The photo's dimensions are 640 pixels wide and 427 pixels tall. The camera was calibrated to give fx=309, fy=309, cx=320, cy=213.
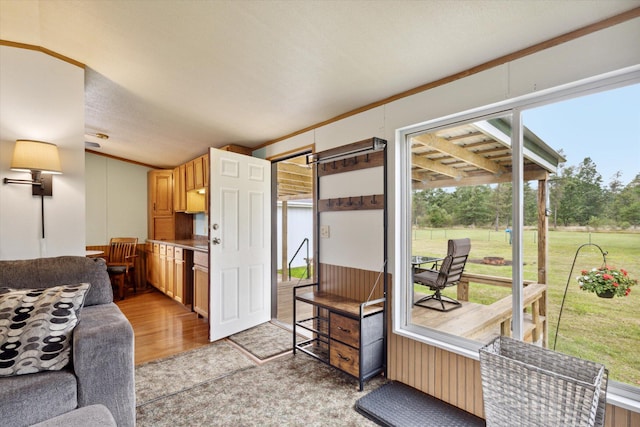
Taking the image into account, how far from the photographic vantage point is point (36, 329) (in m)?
1.59

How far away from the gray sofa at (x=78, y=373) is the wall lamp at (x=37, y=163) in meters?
0.70

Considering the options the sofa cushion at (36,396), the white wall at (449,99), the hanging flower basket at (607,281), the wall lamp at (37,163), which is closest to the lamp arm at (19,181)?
the wall lamp at (37,163)

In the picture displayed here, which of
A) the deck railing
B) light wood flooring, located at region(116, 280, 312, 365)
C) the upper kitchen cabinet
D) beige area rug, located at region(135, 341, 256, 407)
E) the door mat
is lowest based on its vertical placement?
light wood flooring, located at region(116, 280, 312, 365)

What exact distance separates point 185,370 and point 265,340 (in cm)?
87

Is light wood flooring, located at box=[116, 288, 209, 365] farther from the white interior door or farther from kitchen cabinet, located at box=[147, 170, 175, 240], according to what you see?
kitchen cabinet, located at box=[147, 170, 175, 240]

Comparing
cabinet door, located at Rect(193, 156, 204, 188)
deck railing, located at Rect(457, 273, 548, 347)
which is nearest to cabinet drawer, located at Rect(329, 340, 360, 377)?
deck railing, located at Rect(457, 273, 548, 347)

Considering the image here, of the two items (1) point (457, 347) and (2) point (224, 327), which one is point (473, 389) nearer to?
(1) point (457, 347)

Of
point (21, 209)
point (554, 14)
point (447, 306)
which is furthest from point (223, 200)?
point (554, 14)

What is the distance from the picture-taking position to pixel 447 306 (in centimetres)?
242

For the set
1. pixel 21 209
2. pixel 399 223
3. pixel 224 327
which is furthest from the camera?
pixel 224 327

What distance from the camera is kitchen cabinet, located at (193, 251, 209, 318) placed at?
12.4ft

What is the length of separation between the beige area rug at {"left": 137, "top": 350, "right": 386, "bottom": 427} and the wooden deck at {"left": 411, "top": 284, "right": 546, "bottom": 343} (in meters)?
0.63

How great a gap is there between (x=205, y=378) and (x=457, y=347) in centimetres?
194

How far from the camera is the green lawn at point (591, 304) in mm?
1589
